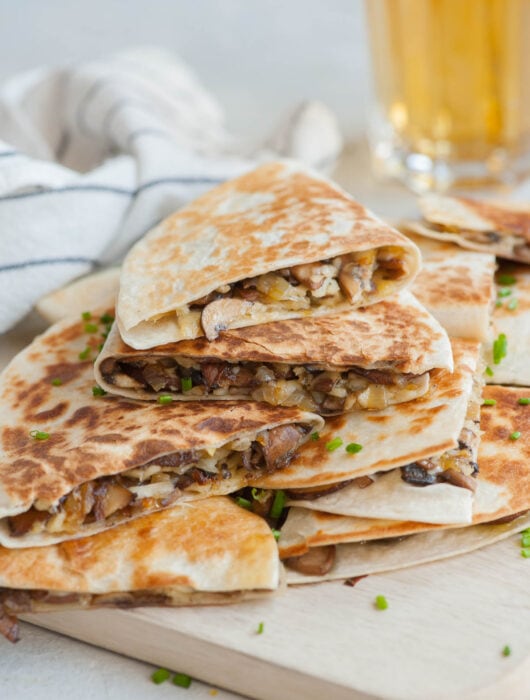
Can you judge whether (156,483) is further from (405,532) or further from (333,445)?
(405,532)

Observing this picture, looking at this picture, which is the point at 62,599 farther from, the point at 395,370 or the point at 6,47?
the point at 6,47

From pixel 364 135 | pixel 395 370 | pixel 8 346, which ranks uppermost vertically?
pixel 395 370

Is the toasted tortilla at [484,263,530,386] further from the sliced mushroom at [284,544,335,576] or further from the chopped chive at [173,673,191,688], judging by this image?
the chopped chive at [173,673,191,688]

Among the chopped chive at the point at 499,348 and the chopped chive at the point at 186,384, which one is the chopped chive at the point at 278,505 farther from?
the chopped chive at the point at 499,348

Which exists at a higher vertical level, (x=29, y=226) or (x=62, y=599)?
(x=29, y=226)

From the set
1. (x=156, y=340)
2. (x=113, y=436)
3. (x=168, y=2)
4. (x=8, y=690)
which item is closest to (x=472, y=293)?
(x=156, y=340)

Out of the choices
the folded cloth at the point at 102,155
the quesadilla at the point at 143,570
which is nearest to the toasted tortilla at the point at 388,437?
the quesadilla at the point at 143,570
